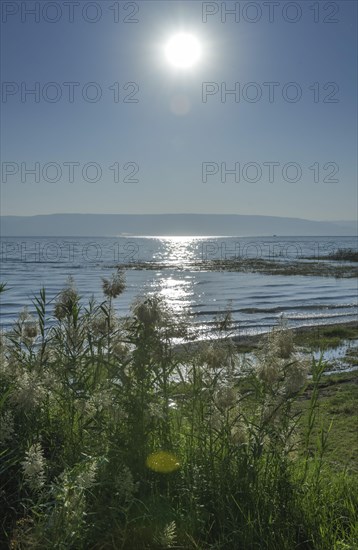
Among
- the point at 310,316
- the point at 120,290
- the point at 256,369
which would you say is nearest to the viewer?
the point at 256,369

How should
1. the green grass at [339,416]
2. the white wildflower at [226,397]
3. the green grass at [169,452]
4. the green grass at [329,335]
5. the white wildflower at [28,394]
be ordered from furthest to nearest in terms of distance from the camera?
1. the green grass at [329,335]
2. the green grass at [339,416]
3. the white wildflower at [226,397]
4. the white wildflower at [28,394]
5. the green grass at [169,452]

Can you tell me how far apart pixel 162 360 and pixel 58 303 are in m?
1.13

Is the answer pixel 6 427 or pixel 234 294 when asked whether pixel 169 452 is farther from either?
pixel 234 294

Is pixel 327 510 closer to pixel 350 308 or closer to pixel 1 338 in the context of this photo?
pixel 1 338

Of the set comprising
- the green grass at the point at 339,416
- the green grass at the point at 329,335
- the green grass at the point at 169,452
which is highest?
the green grass at the point at 169,452

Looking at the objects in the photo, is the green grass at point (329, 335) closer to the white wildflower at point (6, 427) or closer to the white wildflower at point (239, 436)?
the white wildflower at point (239, 436)

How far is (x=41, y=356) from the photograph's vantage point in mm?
4570

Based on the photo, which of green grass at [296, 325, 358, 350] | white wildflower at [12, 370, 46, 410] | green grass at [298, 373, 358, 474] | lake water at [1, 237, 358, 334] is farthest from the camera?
lake water at [1, 237, 358, 334]

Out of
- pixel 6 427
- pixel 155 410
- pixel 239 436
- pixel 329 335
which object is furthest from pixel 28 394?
pixel 329 335

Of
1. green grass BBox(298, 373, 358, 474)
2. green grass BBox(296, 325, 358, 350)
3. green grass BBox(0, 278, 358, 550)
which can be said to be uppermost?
green grass BBox(0, 278, 358, 550)


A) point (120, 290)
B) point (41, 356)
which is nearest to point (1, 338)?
point (41, 356)

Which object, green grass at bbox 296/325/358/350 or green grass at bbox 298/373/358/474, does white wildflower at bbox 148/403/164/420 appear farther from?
green grass at bbox 296/325/358/350

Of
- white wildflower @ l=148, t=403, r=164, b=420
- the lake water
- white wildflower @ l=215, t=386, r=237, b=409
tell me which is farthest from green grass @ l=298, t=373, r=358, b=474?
the lake water

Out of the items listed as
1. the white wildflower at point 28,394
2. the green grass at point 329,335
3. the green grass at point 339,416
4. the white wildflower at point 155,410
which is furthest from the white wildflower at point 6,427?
the green grass at point 329,335
